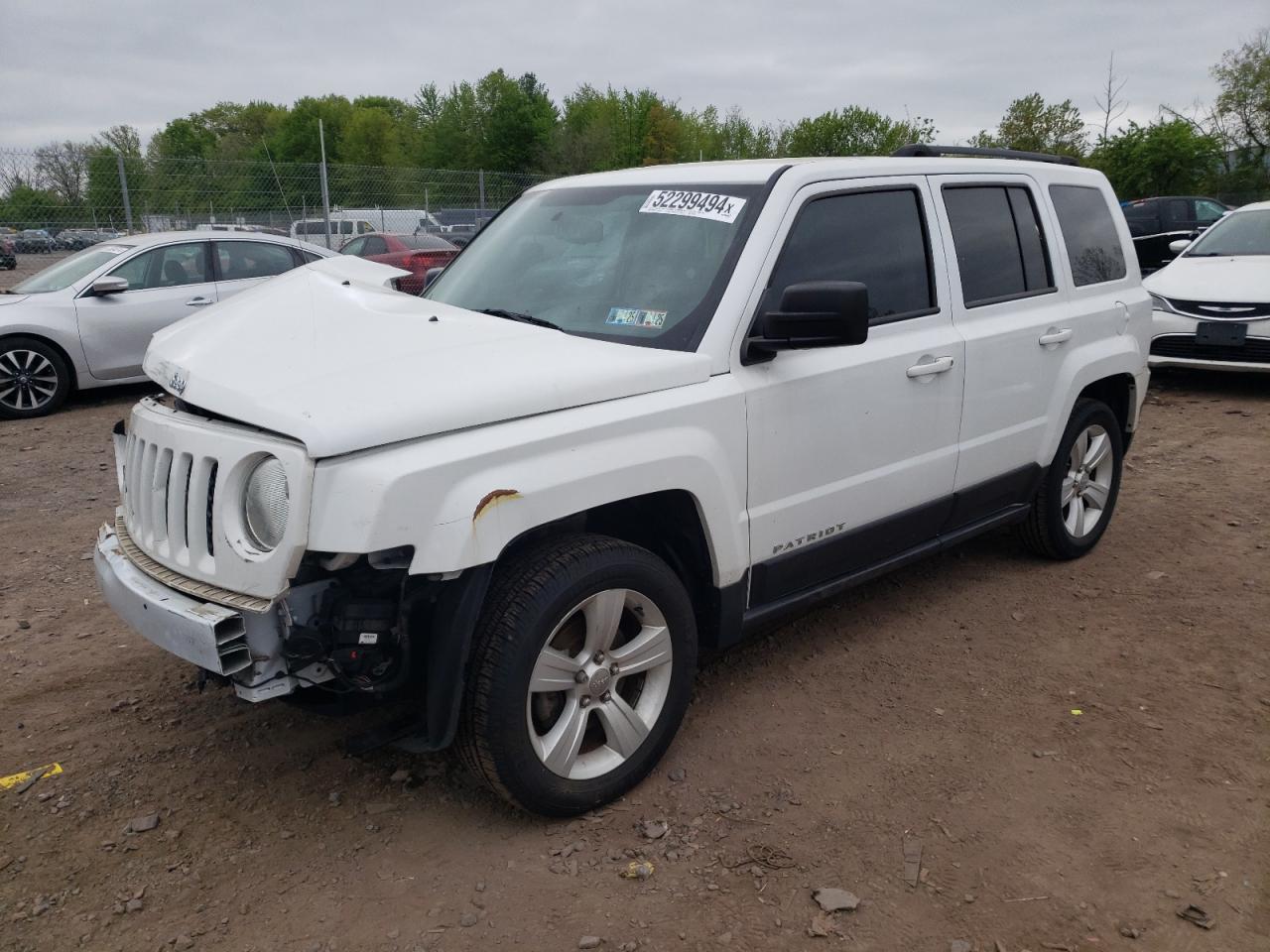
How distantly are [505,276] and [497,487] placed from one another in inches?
55.3

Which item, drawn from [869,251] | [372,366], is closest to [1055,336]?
[869,251]

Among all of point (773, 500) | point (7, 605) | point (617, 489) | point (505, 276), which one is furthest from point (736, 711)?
point (7, 605)

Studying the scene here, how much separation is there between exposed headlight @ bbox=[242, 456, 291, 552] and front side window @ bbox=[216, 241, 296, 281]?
8.16 m

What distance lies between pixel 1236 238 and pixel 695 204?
8568mm

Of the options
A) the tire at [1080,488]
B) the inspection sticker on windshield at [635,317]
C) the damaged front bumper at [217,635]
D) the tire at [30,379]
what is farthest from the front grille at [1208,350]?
the tire at [30,379]

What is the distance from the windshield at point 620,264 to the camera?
3.25m

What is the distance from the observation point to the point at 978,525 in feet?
14.4

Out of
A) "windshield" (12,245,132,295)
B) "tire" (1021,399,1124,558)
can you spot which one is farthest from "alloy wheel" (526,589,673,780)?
"windshield" (12,245,132,295)

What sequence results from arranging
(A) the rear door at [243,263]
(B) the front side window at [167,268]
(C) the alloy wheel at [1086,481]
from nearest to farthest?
(C) the alloy wheel at [1086,481] → (B) the front side window at [167,268] → (A) the rear door at [243,263]

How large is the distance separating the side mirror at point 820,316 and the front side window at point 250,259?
8223mm

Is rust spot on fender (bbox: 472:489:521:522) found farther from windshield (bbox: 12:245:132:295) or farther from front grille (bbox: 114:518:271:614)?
windshield (bbox: 12:245:132:295)

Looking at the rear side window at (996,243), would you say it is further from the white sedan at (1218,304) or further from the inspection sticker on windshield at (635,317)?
the white sedan at (1218,304)

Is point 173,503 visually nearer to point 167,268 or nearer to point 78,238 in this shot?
point 167,268

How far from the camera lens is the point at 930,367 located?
377 cm
